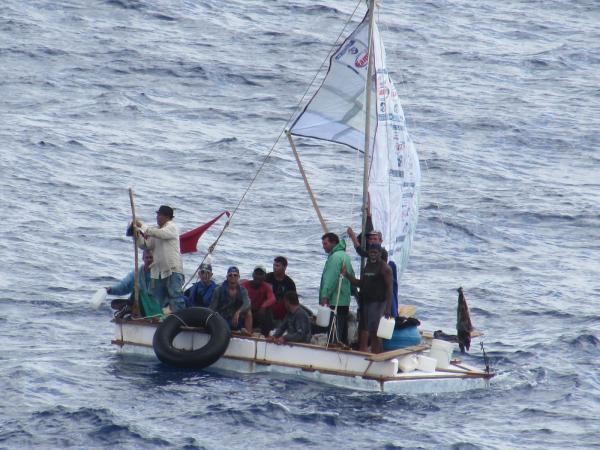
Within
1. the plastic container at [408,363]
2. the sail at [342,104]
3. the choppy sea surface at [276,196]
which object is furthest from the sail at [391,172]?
the choppy sea surface at [276,196]

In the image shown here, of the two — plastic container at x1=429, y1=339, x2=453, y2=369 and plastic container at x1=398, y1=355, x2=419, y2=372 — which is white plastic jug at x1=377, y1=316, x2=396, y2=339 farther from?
plastic container at x1=429, y1=339, x2=453, y2=369

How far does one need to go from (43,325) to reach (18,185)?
34.8ft

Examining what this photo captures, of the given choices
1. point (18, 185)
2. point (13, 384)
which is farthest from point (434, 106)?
point (13, 384)

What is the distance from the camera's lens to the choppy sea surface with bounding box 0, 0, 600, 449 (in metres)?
20.8

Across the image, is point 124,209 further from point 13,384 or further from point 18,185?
point 13,384

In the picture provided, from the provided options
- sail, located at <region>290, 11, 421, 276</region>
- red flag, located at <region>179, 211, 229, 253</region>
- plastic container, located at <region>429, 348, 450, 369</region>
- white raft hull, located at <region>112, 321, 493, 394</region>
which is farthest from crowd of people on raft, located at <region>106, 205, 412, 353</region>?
plastic container, located at <region>429, 348, 450, 369</region>

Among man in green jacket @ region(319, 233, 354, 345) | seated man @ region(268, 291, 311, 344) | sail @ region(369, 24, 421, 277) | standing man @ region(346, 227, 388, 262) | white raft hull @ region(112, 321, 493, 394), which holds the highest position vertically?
sail @ region(369, 24, 421, 277)

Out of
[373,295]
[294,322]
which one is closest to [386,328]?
[373,295]

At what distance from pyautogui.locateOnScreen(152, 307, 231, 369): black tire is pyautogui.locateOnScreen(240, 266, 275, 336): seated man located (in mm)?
920

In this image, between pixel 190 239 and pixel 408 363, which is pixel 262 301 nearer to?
pixel 190 239

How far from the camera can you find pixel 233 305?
22.5 metres

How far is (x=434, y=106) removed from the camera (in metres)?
46.5

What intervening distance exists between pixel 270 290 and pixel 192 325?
1.47 metres

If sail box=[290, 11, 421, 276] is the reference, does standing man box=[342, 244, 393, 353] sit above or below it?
below
